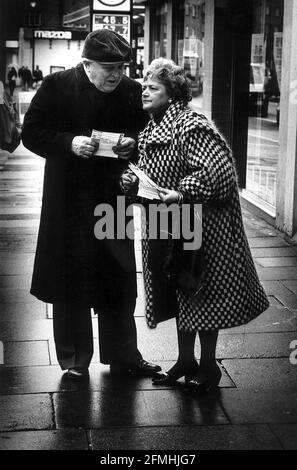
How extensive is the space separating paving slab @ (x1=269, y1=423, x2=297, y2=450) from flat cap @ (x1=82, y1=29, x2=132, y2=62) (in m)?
2.05

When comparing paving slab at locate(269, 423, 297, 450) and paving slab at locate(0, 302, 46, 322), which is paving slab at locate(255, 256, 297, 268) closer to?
paving slab at locate(0, 302, 46, 322)

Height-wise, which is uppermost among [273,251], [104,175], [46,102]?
[46,102]

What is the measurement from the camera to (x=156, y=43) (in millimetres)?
21812

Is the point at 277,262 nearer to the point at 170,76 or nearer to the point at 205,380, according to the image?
the point at 205,380

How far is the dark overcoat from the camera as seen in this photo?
4.92 metres

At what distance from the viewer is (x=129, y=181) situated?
4617 millimetres

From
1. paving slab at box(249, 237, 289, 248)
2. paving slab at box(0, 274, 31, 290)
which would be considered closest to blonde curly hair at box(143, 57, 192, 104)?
paving slab at box(0, 274, 31, 290)

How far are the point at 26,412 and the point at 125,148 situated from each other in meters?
1.47

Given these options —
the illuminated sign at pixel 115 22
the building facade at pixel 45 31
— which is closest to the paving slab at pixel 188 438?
the illuminated sign at pixel 115 22

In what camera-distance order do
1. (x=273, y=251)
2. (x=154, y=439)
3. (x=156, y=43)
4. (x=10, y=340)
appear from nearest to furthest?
(x=154, y=439) < (x=10, y=340) < (x=273, y=251) < (x=156, y=43)
